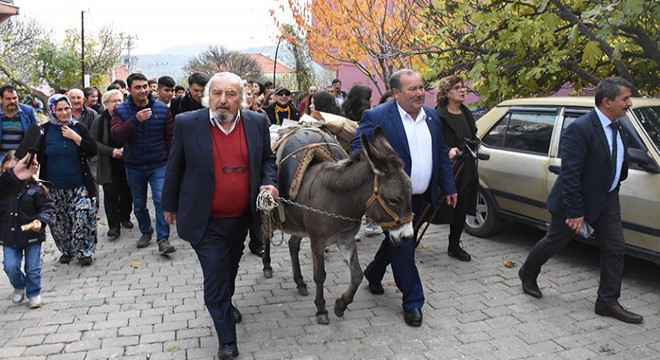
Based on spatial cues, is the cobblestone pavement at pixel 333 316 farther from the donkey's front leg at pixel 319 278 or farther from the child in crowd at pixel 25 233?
the child in crowd at pixel 25 233

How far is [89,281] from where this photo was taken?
18.7 ft

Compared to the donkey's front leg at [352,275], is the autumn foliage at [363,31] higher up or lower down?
higher up

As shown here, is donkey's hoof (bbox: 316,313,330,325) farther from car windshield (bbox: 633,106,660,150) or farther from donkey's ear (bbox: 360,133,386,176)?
car windshield (bbox: 633,106,660,150)

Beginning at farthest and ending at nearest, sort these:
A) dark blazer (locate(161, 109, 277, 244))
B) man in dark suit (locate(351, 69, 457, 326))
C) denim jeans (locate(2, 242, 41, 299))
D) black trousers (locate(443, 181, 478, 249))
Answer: black trousers (locate(443, 181, 478, 249)) < denim jeans (locate(2, 242, 41, 299)) < man in dark suit (locate(351, 69, 457, 326)) < dark blazer (locate(161, 109, 277, 244))

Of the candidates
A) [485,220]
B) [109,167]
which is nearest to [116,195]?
[109,167]

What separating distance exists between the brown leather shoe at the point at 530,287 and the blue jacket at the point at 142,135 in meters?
4.46

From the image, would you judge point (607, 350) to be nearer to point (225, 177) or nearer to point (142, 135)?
point (225, 177)

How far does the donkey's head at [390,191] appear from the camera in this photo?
395cm

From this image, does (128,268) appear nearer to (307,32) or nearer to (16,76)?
(307,32)

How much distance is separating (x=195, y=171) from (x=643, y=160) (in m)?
3.95

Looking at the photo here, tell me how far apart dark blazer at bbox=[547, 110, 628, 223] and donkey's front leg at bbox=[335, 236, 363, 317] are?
1.87 m

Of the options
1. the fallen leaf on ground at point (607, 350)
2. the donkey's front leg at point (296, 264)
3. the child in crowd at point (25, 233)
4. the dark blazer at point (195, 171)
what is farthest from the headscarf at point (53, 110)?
the fallen leaf on ground at point (607, 350)

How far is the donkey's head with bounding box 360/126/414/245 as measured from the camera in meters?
3.95

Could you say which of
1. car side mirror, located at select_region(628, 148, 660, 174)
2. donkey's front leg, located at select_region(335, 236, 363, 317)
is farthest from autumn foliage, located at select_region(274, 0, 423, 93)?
donkey's front leg, located at select_region(335, 236, 363, 317)
